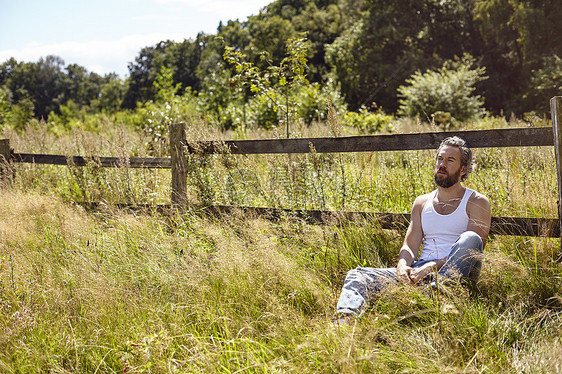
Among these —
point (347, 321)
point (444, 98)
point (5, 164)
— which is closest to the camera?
point (347, 321)

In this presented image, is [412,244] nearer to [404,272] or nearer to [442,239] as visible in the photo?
[442,239]

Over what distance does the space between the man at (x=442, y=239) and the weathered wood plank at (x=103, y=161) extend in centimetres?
321

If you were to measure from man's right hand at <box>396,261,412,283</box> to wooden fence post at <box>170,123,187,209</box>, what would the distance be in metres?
2.82

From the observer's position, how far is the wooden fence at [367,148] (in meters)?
3.70

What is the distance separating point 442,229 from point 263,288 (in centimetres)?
137

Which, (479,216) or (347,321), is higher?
(479,216)

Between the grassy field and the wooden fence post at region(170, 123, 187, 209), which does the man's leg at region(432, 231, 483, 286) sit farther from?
the wooden fence post at region(170, 123, 187, 209)

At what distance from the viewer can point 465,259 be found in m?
3.06

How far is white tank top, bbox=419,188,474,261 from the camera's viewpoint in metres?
3.48

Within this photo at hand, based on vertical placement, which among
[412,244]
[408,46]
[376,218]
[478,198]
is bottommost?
[412,244]

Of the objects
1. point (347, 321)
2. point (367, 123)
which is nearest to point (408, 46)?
point (367, 123)

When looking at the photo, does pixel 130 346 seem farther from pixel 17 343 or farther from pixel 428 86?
pixel 428 86

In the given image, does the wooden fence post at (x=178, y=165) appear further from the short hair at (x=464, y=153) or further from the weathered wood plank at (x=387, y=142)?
the short hair at (x=464, y=153)

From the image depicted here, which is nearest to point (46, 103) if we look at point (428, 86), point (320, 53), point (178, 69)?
point (178, 69)
